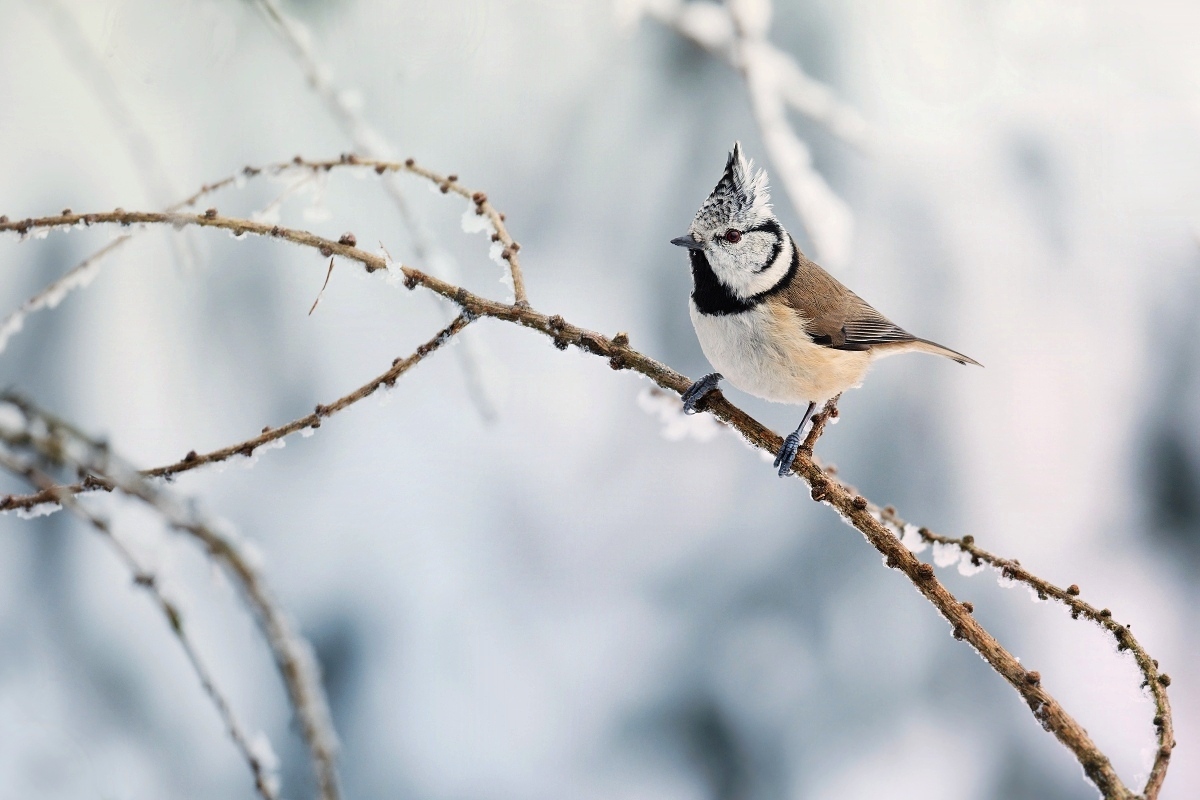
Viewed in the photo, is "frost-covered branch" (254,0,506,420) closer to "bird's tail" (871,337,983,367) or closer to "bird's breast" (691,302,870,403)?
"bird's breast" (691,302,870,403)

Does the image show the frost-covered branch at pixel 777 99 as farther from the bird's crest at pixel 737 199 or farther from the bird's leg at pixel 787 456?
the bird's leg at pixel 787 456

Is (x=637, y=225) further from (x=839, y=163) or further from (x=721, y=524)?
(x=721, y=524)

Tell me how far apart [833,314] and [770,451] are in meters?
0.24

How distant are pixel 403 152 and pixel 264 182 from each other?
0.17m

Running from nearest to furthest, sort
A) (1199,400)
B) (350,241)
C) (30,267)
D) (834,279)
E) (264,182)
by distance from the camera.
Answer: (350,241)
(834,279)
(30,267)
(264,182)
(1199,400)

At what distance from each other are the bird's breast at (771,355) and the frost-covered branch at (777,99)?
0.07 metres

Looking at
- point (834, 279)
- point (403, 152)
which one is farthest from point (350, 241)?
point (403, 152)

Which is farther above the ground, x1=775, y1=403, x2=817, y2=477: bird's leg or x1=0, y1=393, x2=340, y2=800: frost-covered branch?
x1=775, y1=403, x2=817, y2=477: bird's leg

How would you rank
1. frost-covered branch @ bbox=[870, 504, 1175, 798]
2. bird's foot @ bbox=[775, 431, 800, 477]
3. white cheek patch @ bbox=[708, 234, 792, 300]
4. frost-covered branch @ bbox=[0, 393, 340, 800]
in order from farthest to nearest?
1. white cheek patch @ bbox=[708, 234, 792, 300]
2. bird's foot @ bbox=[775, 431, 800, 477]
3. frost-covered branch @ bbox=[870, 504, 1175, 798]
4. frost-covered branch @ bbox=[0, 393, 340, 800]

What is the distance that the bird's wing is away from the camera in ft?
2.49

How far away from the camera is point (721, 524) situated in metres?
1.14

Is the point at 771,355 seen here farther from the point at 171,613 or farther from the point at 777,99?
the point at 171,613

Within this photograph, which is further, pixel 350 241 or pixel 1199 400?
pixel 1199 400

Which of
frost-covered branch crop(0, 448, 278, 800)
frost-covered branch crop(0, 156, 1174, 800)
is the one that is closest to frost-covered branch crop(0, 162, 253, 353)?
frost-covered branch crop(0, 156, 1174, 800)
